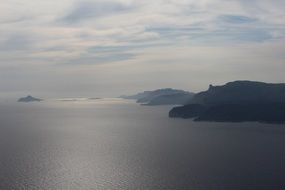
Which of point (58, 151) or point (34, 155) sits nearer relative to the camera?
point (34, 155)

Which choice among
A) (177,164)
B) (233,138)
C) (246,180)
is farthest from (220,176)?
(233,138)

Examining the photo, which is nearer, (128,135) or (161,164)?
(161,164)

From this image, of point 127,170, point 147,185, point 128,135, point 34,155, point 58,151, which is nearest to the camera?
point 147,185

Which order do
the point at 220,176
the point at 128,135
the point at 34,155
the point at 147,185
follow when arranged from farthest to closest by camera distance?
the point at 128,135 → the point at 34,155 → the point at 220,176 → the point at 147,185

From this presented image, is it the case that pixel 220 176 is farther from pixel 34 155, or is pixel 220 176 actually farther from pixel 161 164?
pixel 34 155

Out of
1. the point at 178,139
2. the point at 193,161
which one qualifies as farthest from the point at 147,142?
the point at 193,161

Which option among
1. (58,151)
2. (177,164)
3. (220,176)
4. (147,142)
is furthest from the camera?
(147,142)

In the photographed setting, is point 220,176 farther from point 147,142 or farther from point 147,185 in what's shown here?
point 147,142

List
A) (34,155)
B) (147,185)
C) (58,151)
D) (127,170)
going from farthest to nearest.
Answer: (58,151) < (34,155) < (127,170) < (147,185)

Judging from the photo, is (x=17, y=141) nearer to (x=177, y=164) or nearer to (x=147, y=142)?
(x=147, y=142)
